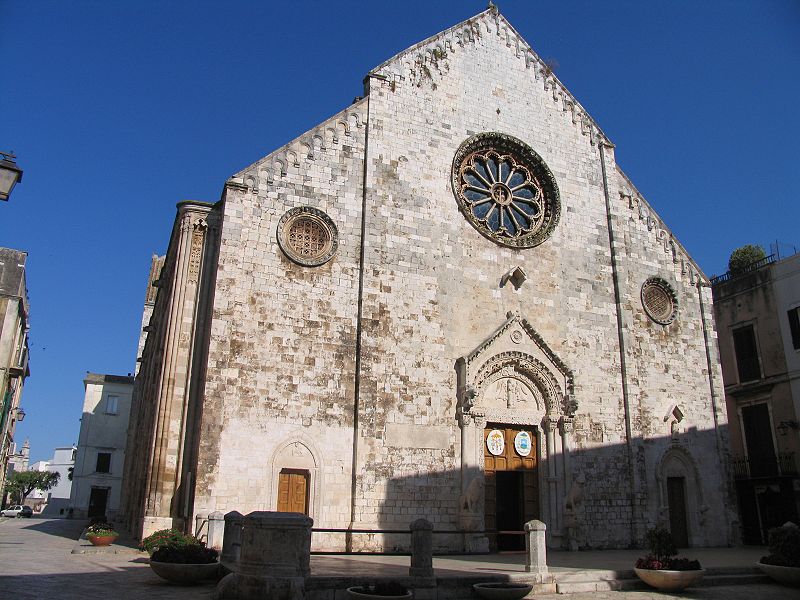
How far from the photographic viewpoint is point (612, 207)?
22.7 m

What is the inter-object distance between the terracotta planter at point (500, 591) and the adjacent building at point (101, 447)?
128ft

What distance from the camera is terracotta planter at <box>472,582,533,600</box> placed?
10398 millimetres

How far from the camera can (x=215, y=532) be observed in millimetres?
12539

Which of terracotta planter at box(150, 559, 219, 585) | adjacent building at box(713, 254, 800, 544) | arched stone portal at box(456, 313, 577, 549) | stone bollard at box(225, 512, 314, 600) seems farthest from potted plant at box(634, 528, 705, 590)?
adjacent building at box(713, 254, 800, 544)

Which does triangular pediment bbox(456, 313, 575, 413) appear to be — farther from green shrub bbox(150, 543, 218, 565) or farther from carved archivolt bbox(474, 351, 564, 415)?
green shrub bbox(150, 543, 218, 565)

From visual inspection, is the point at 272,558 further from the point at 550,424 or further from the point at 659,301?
the point at 659,301

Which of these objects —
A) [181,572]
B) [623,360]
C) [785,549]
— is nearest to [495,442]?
[623,360]

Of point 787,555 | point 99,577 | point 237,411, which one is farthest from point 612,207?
point 99,577

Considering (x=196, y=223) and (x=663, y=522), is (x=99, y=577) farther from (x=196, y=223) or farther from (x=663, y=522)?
(x=663, y=522)

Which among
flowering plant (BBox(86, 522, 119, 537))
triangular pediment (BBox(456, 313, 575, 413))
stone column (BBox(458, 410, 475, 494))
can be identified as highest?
triangular pediment (BBox(456, 313, 575, 413))

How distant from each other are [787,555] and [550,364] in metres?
8.01

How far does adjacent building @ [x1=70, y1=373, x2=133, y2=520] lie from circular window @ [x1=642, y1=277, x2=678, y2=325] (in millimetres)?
36288

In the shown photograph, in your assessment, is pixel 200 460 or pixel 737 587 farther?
pixel 200 460

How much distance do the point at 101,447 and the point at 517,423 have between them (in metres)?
36.3
